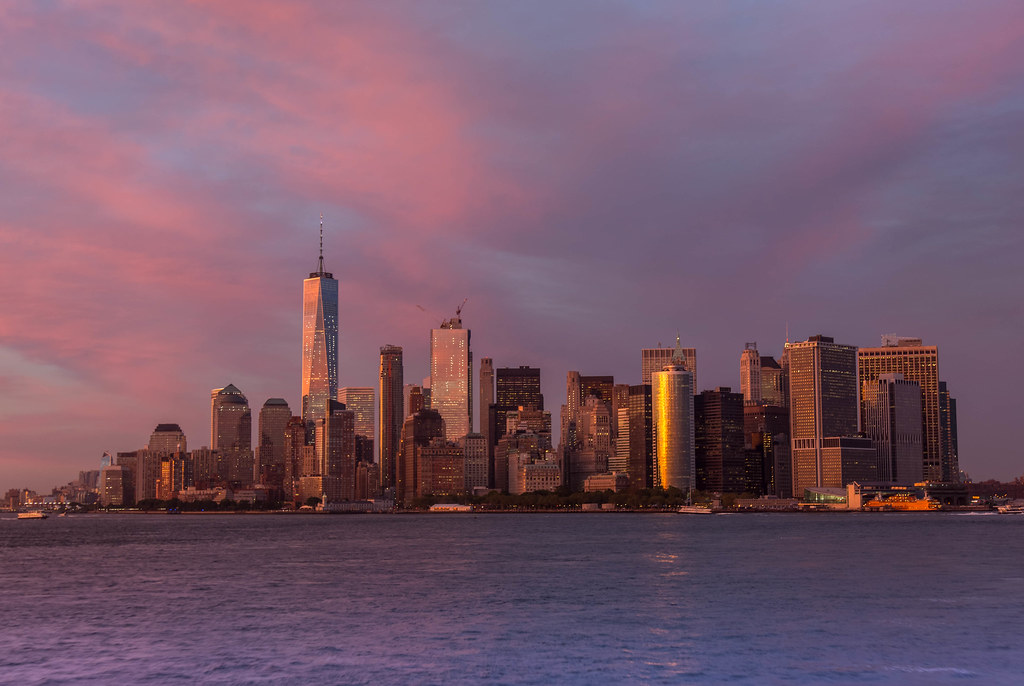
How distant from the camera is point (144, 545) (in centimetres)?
17138

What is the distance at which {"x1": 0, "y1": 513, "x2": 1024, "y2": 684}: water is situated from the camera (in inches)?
1975

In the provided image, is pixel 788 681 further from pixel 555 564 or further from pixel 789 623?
pixel 555 564

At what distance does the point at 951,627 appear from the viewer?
62.6 meters

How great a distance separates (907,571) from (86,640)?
2945 inches

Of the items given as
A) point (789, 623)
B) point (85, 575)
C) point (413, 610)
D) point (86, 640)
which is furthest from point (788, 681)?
point (85, 575)

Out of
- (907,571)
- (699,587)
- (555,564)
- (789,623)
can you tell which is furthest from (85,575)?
(907,571)

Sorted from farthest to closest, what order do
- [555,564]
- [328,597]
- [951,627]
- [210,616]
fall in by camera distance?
[555,564] → [328,597] → [210,616] → [951,627]

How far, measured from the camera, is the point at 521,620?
66562 millimetres

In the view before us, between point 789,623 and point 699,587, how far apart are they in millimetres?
22495

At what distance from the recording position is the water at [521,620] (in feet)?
165

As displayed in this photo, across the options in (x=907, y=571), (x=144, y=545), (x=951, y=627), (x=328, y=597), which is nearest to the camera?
(x=951, y=627)

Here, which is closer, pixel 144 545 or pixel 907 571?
pixel 907 571

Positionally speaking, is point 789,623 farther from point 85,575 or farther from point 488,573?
point 85,575

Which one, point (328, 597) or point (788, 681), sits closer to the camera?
point (788, 681)
